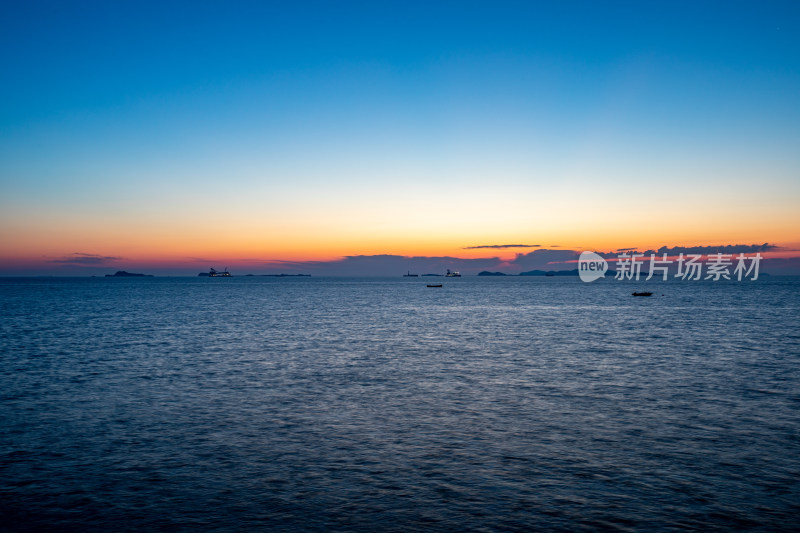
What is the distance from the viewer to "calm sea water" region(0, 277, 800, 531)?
1448 cm

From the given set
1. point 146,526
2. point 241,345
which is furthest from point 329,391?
point 241,345

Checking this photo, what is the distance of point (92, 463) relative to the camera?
60.0 ft

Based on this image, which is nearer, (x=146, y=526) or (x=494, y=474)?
(x=146, y=526)

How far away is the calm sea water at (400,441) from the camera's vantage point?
14477mm

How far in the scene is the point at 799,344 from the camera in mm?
50906

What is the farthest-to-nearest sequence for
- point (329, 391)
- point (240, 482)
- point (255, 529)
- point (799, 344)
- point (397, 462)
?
point (799, 344), point (329, 391), point (397, 462), point (240, 482), point (255, 529)

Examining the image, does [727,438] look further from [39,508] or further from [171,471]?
[39,508]

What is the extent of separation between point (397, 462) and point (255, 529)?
5867 millimetres

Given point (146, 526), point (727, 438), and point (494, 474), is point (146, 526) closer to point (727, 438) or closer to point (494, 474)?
point (494, 474)

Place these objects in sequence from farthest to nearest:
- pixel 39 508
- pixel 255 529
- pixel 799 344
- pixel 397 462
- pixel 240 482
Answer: pixel 799 344 → pixel 397 462 → pixel 240 482 → pixel 39 508 → pixel 255 529

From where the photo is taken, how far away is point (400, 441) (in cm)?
2056

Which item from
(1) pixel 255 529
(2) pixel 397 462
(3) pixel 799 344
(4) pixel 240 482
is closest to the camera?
(1) pixel 255 529

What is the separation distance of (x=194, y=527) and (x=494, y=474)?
8.74m

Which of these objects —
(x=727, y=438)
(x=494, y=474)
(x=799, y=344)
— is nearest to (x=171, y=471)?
(x=494, y=474)
